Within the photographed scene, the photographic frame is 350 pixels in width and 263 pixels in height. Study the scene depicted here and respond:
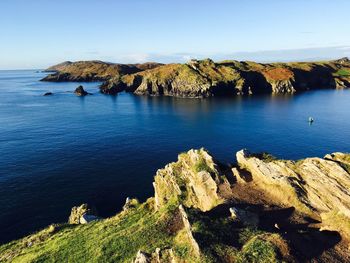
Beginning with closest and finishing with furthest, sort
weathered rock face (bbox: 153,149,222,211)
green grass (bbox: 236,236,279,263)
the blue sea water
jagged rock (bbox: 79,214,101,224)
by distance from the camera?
green grass (bbox: 236,236,279,263)
weathered rock face (bbox: 153,149,222,211)
jagged rock (bbox: 79,214,101,224)
the blue sea water

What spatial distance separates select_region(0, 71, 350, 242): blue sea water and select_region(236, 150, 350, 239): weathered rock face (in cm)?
3359

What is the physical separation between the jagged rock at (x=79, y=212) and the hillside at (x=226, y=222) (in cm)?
96

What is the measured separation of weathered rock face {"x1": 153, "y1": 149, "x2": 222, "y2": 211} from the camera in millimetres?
46156

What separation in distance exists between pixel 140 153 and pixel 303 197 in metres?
62.3

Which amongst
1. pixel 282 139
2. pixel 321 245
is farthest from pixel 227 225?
pixel 282 139

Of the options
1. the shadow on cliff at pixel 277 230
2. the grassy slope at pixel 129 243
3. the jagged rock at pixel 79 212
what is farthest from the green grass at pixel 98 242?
the jagged rock at pixel 79 212

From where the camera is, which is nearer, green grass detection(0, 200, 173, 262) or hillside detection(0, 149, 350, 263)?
hillside detection(0, 149, 350, 263)

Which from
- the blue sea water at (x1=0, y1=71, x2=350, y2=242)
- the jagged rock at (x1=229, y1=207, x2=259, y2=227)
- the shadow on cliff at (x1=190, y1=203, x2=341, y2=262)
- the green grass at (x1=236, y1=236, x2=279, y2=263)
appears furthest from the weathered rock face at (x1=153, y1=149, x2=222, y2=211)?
the blue sea water at (x1=0, y1=71, x2=350, y2=242)

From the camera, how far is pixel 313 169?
43.1m

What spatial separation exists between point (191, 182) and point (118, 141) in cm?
6359

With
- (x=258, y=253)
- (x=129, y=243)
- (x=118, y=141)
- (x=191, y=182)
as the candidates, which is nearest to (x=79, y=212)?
(x=191, y=182)

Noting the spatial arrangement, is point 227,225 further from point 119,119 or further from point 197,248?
point 119,119

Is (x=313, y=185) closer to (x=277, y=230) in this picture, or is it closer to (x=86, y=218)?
(x=277, y=230)

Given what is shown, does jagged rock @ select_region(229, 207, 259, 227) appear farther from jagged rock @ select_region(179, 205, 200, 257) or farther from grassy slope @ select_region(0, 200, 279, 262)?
jagged rock @ select_region(179, 205, 200, 257)
